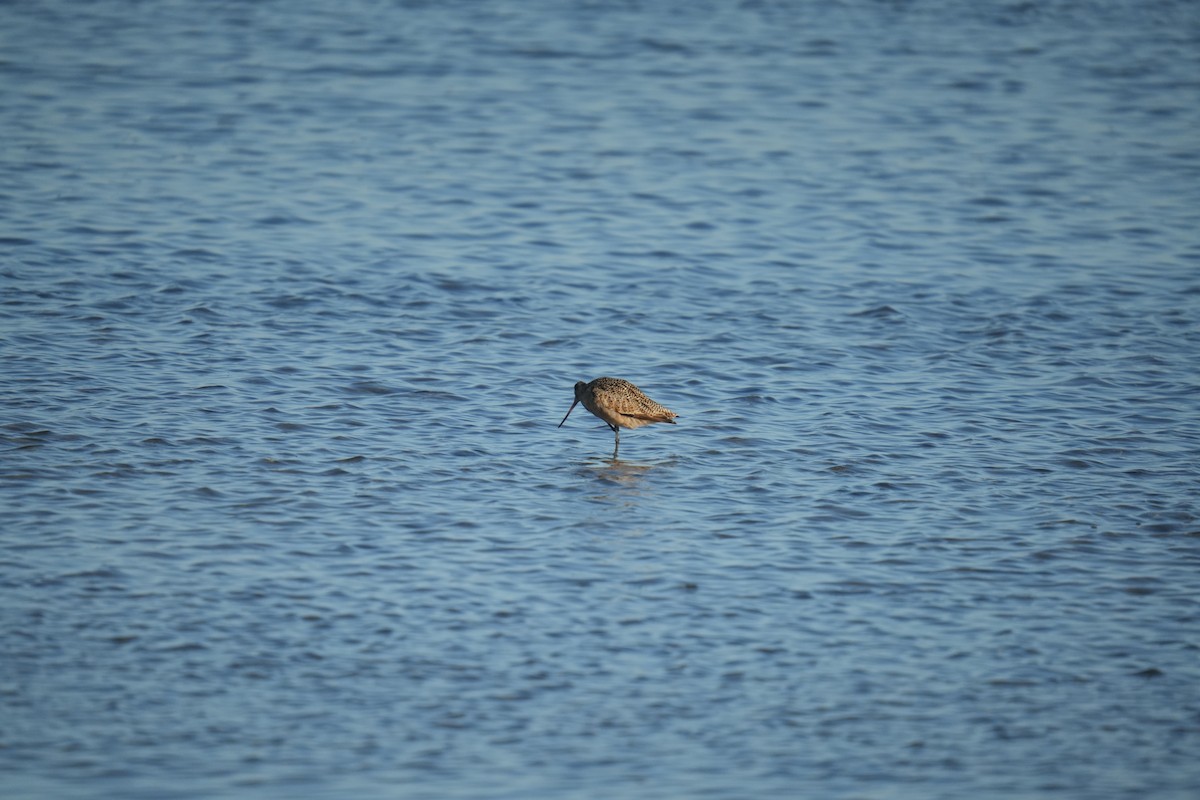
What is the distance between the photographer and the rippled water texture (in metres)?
7.29

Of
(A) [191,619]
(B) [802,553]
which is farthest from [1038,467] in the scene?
(A) [191,619]

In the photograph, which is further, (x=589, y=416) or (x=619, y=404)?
(x=589, y=416)

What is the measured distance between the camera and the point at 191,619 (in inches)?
320

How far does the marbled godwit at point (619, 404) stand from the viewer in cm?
1107

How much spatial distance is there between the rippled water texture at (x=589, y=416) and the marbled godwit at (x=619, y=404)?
257 millimetres

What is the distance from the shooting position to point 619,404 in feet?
36.3

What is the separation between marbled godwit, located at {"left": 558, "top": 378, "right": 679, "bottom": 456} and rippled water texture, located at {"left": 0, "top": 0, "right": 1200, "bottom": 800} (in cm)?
26

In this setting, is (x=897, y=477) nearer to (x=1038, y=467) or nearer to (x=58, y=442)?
(x=1038, y=467)

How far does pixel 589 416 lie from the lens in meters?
12.2

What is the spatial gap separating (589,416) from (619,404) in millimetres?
1143

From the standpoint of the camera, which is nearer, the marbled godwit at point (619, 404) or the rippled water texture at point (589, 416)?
the rippled water texture at point (589, 416)

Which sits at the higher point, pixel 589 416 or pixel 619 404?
pixel 619 404

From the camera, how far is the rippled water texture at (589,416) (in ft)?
23.9

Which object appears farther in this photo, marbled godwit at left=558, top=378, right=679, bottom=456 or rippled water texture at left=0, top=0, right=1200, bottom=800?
marbled godwit at left=558, top=378, right=679, bottom=456
